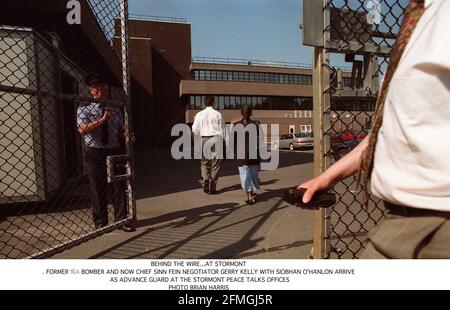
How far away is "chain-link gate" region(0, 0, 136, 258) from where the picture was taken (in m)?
4.08

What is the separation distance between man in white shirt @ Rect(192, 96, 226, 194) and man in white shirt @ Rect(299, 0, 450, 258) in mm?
5890

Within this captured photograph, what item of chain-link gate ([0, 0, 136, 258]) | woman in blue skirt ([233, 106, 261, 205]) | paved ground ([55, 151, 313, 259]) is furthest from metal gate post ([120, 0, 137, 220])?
woman in blue skirt ([233, 106, 261, 205])

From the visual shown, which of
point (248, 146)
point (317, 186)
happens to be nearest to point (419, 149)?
point (317, 186)

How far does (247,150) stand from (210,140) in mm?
1269

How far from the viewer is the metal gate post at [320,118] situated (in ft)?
6.37

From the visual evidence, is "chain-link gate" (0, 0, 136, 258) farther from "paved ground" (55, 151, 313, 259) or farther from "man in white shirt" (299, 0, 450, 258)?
"man in white shirt" (299, 0, 450, 258)

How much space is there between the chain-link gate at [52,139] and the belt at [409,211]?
2591 mm

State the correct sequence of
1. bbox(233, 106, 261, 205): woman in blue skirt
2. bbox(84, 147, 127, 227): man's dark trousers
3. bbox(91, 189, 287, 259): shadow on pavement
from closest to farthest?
1. bbox(91, 189, 287, 259): shadow on pavement
2. bbox(84, 147, 127, 227): man's dark trousers
3. bbox(233, 106, 261, 205): woman in blue skirt

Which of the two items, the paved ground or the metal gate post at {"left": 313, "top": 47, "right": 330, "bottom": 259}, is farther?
the paved ground

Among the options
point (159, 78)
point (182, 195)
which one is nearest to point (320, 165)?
point (182, 195)

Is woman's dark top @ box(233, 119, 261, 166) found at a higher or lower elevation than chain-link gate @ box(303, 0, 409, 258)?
lower

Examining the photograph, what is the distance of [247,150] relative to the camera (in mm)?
6184

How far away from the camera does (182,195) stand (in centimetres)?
680
